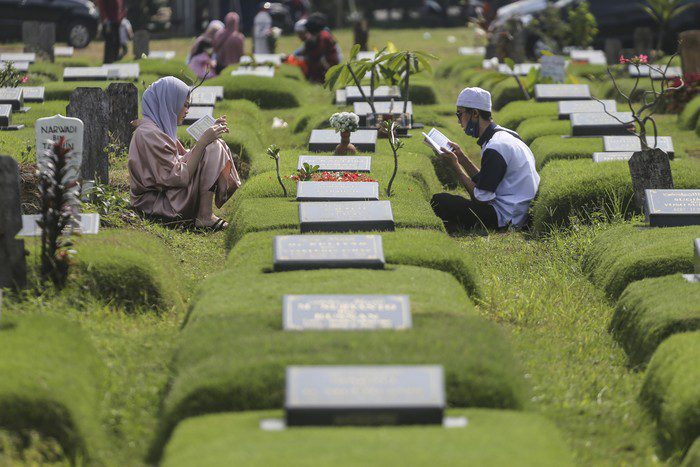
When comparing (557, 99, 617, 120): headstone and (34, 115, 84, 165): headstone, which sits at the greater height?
(34, 115, 84, 165): headstone

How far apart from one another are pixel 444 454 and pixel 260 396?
92 cm

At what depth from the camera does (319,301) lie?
5.55 m

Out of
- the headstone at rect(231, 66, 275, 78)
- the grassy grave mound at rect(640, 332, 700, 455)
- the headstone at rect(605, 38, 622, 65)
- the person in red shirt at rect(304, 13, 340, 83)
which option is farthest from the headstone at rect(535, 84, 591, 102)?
the grassy grave mound at rect(640, 332, 700, 455)

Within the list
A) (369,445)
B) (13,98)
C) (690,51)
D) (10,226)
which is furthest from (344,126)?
(690,51)

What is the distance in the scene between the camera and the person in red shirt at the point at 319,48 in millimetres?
19297

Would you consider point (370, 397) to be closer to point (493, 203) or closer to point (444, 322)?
point (444, 322)

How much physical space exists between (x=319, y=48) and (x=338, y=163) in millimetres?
10211

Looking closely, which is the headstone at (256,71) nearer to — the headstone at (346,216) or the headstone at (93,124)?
the headstone at (93,124)

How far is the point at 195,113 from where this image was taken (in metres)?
12.5

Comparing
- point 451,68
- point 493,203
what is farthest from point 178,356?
point 451,68

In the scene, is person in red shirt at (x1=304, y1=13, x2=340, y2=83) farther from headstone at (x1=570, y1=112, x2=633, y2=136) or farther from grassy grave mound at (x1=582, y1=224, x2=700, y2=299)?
grassy grave mound at (x1=582, y1=224, x2=700, y2=299)

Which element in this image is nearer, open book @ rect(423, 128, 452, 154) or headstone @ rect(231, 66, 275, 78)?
open book @ rect(423, 128, 452, 154)

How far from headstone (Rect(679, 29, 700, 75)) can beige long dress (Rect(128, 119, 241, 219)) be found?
8623mm

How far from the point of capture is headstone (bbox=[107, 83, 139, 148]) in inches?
426
